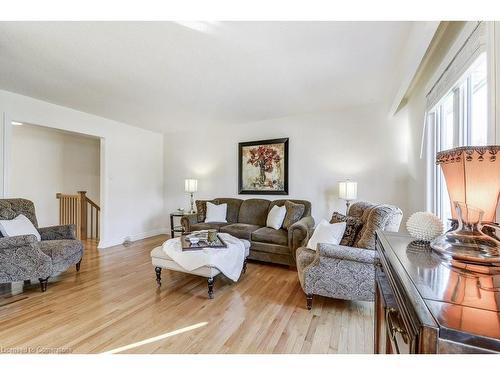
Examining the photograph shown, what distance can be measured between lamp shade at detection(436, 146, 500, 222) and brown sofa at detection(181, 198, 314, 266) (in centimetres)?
234

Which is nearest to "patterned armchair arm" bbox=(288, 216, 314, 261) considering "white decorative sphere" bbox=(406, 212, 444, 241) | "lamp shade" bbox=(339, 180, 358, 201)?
"lamp shade" bbox=(339, 180, 358, 201)

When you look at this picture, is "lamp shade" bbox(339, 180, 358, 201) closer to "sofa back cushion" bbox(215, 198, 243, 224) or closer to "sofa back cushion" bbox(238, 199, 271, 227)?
"sofa back cushion" bbox(238, 199, 271, 227)

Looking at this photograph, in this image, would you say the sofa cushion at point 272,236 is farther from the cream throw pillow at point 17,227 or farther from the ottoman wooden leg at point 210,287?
the cream throw pillow at point 17,227

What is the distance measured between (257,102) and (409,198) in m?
2.60

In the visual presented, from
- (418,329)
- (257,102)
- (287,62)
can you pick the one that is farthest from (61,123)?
(418,329)

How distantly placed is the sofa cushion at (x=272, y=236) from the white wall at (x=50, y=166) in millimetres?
4057

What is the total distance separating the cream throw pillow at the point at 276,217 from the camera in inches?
145

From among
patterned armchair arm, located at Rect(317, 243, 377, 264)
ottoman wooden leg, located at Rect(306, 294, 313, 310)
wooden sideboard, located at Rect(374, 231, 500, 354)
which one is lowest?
ottoman wooden leg, located at Rect(306, 294, 313, 310)

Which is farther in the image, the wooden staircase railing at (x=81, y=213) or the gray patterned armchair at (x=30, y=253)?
the wooden staircase railing at (x=81, y=213)

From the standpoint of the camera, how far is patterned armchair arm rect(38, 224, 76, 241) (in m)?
2.98

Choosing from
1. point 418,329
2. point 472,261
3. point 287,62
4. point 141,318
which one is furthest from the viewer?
point 287,62

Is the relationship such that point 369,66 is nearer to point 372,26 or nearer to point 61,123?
point 372,26

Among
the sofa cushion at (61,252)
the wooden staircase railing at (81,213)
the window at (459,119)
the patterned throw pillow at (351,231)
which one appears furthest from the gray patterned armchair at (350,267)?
the wooden staircase railing at (81,213)
